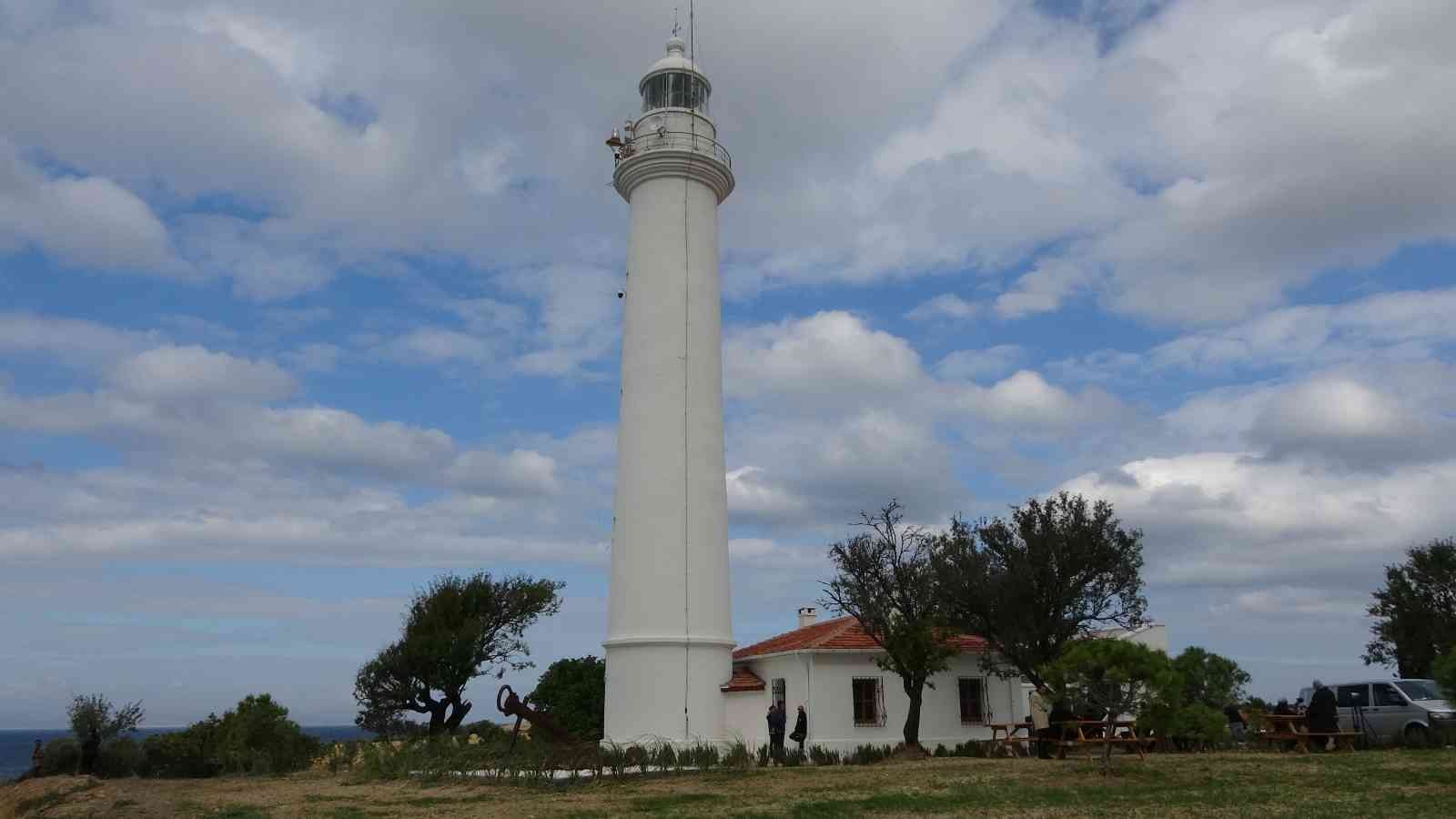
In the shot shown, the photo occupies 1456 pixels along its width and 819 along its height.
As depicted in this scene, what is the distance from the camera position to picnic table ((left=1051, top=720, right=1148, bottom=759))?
61.8 ft

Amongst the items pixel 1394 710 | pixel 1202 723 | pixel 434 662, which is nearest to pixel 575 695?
pixel 434 662

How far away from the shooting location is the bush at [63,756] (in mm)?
24541

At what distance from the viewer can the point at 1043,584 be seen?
2561 centimetres

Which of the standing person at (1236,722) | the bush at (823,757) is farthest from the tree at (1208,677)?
the bush at (823,757)

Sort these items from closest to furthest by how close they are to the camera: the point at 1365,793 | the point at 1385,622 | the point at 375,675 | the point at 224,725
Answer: the point at 1365,793
the point at 224,725
the point at 375,675
the point at 1385,622

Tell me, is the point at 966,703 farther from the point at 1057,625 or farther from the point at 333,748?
the point at 333,748

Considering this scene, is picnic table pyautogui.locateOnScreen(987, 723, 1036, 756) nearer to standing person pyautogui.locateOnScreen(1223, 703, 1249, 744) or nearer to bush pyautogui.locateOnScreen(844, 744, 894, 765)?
bush pyautogui.locateOnScreen(844, 744, 894, 765)

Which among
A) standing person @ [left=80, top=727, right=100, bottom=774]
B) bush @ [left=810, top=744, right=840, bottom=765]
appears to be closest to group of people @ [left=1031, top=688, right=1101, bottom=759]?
bush @ [left=810, top=744, right=840, bottom=765]

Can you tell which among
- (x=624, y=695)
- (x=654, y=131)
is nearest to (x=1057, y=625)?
(x=624, y=695)

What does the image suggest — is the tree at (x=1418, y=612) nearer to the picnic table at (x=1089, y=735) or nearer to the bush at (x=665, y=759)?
the picnic table at (x=1089, y=735)

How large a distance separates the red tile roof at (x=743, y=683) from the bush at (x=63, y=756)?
51.4 ft

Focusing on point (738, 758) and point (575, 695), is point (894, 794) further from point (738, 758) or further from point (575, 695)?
point (575, 695)

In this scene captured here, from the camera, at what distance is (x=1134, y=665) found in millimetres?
16688

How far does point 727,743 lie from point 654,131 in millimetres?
14750
